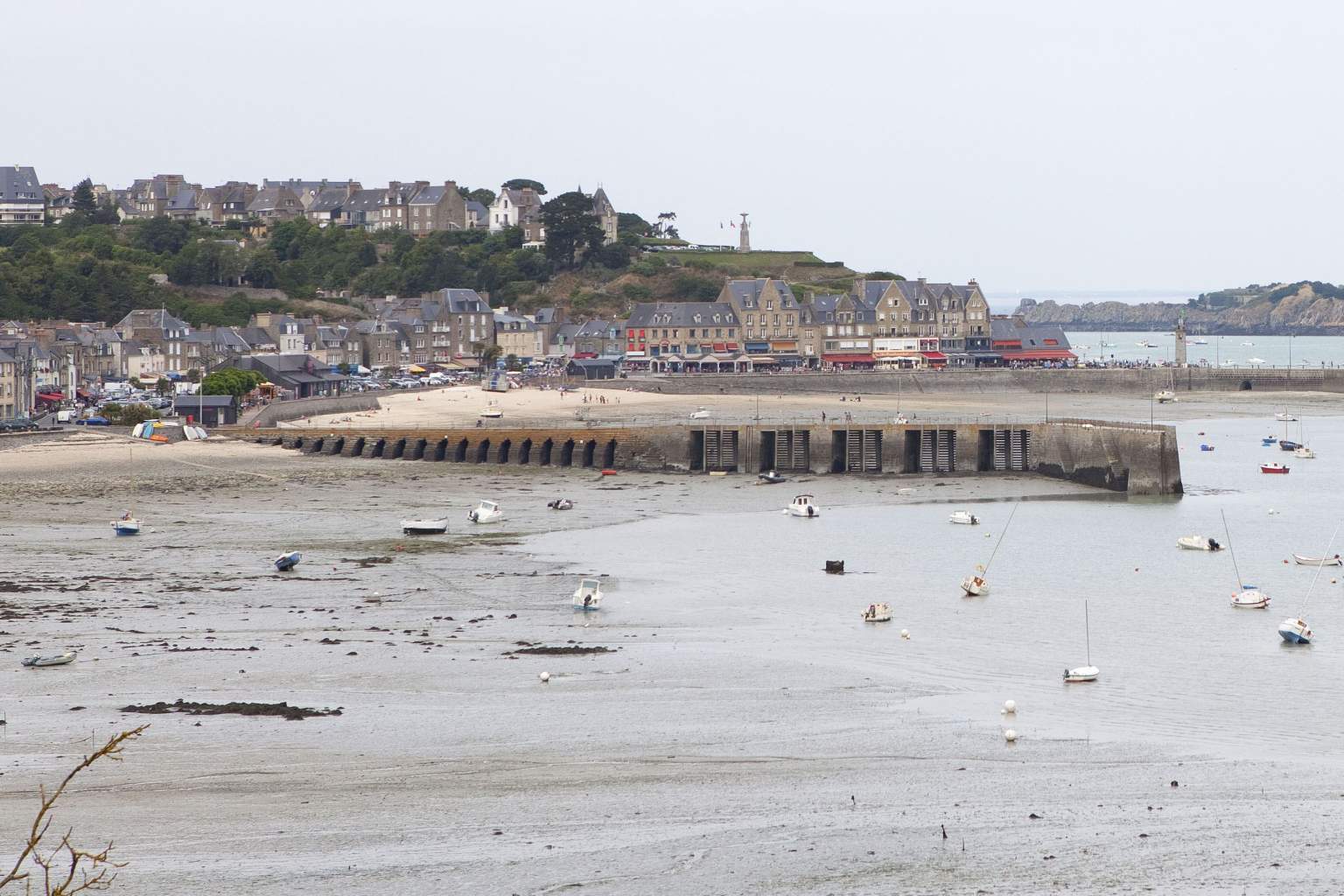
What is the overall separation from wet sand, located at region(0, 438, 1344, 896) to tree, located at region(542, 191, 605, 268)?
102 meters

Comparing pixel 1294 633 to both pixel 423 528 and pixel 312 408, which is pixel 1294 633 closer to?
pixel 423 528

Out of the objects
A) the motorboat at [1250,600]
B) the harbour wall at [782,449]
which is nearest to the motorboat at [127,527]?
the harbour wall at [782,449]

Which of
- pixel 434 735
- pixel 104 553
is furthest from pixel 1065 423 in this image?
pixel 434 735

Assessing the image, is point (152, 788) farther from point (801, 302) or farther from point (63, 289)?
point (801, 302)

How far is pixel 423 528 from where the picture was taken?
46.9 meters

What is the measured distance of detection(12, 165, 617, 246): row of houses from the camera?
152375mm

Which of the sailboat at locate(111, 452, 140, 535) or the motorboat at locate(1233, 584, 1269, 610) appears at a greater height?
the sailboat at locate(111, 452, 140, 535)

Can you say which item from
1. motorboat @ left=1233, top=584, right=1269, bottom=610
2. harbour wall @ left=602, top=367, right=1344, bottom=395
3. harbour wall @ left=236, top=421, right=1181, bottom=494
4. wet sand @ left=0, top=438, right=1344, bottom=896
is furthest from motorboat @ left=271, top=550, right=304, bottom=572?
harbour wall @ left=602, top=367, right=1344, bottom=395

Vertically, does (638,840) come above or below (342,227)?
below

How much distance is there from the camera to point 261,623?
3388cm

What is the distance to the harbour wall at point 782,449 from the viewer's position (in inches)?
2490

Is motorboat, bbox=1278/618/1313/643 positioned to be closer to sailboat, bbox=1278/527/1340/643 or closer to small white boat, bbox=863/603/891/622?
sailboat, bbox=1278/527/1340/643

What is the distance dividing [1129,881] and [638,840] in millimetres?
5871

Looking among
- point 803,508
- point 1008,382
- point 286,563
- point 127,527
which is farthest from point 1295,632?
point 1008,382
